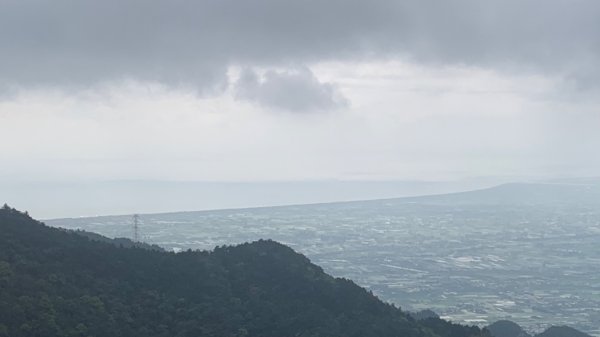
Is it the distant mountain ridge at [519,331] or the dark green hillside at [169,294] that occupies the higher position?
the dark green hillside at [169,294]

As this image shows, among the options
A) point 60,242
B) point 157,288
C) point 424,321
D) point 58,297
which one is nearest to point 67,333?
point 58,297

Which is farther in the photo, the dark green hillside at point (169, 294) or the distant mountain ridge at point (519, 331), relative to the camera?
the distant mountain ridge at point (519, 331)

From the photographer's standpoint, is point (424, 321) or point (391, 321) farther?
point (424, 321)

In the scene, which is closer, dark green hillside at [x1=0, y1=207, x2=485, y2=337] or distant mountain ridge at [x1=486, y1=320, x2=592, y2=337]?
dark green hillside at [x1=0, y1=207, x2=485, y2=337]

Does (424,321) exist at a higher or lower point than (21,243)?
lower

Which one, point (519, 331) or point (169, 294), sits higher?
point (169, 294)

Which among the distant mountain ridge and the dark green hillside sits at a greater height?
the dark green hillside

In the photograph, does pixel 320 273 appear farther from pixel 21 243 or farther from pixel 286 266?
pixel 21 243

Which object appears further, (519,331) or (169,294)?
(519,331)
